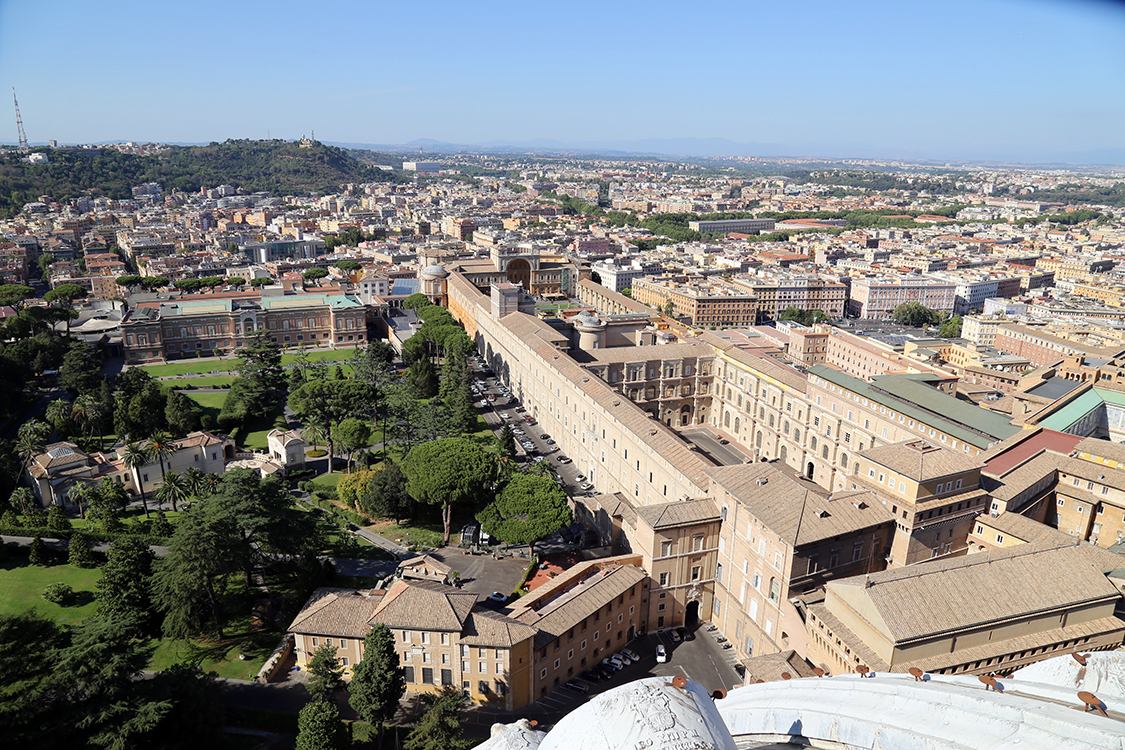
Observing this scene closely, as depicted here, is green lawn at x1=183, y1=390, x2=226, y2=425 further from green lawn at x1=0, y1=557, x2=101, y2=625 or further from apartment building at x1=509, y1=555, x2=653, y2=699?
apartment building at x1=509, y1=555, x2=653, y2=699

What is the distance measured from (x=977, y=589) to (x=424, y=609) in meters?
23.6

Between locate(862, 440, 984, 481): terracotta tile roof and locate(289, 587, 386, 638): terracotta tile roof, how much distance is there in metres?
26.8

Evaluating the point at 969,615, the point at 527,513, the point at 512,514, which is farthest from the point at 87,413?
the point at 969,615

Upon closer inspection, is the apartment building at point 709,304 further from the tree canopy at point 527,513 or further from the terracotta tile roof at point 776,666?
the terracotta tile roof at point 776,666

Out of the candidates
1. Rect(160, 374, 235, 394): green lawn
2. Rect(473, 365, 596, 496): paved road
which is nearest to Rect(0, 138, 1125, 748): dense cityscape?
Rect(473, 365, 596, 496): paved road

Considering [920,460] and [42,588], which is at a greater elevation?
[920,460]

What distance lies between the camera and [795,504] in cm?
3350

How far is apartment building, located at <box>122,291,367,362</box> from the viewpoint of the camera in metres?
81.6

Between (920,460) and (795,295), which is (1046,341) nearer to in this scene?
(795,295)

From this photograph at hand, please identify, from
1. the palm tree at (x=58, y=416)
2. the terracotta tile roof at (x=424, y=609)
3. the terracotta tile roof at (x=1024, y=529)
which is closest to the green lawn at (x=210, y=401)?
the palm tree at (x=58, y=416)

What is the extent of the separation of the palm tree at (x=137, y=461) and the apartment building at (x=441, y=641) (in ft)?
73.4

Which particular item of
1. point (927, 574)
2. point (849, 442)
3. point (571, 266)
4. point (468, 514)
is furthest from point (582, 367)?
point (571, 266)

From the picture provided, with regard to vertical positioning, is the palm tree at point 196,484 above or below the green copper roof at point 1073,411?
below

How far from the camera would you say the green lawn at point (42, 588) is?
118ft
